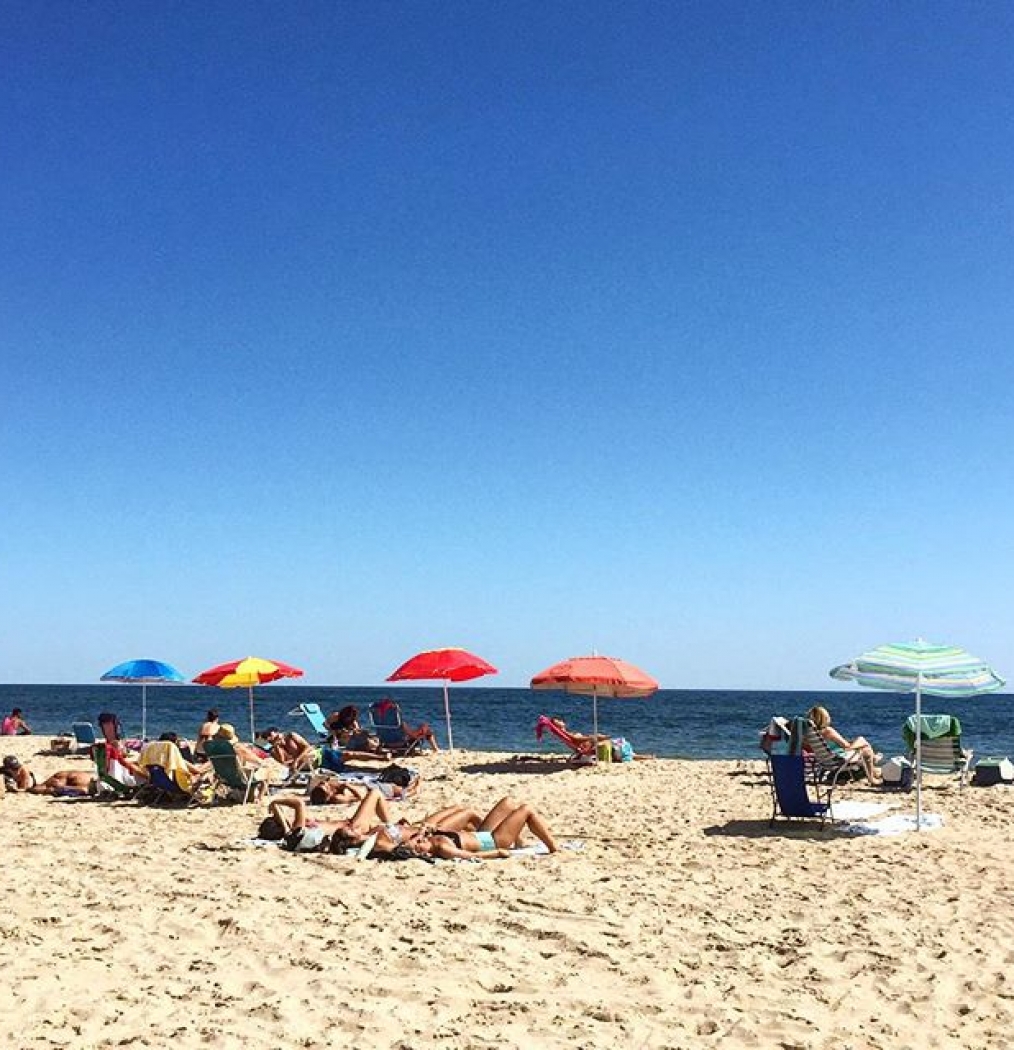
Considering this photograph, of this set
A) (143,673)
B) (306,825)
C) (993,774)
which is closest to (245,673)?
(143,673)

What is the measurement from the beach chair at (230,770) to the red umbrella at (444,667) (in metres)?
5.18

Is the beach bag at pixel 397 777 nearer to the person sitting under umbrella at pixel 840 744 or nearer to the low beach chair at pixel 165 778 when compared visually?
the low beach chair at pixel 165 778

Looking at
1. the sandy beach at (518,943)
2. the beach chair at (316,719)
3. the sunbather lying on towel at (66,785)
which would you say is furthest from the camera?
the beach chair at (316,719)

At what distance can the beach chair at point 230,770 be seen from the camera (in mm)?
11148

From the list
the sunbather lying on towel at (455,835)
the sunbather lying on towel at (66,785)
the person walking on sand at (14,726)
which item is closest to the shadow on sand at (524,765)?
the sunbather lying on towel at (66,785)

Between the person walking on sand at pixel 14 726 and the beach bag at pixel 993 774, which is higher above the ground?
the person walking on sand at pixel 14 726

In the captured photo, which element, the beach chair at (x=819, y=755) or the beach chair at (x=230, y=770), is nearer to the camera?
the beach chair at (x=230, y=770)

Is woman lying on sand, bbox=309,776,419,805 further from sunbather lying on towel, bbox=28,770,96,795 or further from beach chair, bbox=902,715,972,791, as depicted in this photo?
beach chair, bbox=902,715,972,791

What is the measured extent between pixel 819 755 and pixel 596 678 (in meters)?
4.21

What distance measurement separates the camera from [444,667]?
16.4 metres

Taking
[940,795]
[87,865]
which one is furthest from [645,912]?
[940,795]

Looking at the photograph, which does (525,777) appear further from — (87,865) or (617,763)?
(87,865)

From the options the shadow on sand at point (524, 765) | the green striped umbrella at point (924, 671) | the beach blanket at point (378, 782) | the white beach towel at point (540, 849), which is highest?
the green striped umbrella at point (924, 671)

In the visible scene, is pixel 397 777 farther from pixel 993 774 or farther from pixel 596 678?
pixel 993 774
